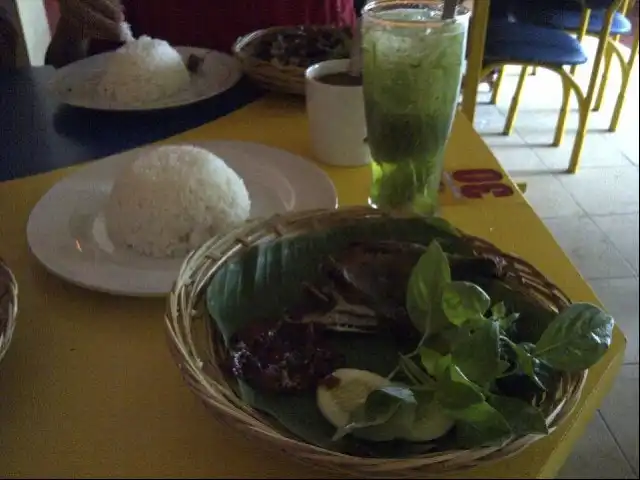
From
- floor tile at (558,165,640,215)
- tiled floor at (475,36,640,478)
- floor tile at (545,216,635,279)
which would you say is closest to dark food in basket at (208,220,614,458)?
tiled floor at (475,36,640,478)

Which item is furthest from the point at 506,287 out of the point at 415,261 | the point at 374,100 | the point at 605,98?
the point at 605,98

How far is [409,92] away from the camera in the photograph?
61cm

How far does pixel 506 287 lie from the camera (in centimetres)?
48

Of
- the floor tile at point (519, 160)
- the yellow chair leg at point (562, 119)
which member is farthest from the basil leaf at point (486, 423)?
the yellow chair leg at point (562, 119)

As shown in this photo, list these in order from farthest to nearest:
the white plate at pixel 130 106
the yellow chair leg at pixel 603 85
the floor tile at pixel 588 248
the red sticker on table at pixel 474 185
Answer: the yellow chair leg at pixel 603 85
the floor tile at pixel 588 248
the white plate at pixel 130 106
the red sticker on table at pixel 474 185

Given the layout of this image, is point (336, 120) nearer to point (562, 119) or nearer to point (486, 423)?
point (486, 423)

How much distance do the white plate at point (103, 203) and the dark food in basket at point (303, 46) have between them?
22cm

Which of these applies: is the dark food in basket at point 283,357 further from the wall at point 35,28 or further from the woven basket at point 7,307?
the wall at point 35,28

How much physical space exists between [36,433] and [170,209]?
0.22 m

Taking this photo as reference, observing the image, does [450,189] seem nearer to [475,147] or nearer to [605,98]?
[475,147]

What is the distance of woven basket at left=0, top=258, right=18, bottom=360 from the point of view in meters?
0.43

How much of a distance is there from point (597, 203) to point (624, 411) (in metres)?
0.85

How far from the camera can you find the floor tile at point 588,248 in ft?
5.60

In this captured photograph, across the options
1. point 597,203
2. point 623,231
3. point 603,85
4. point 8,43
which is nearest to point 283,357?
point 8,43
